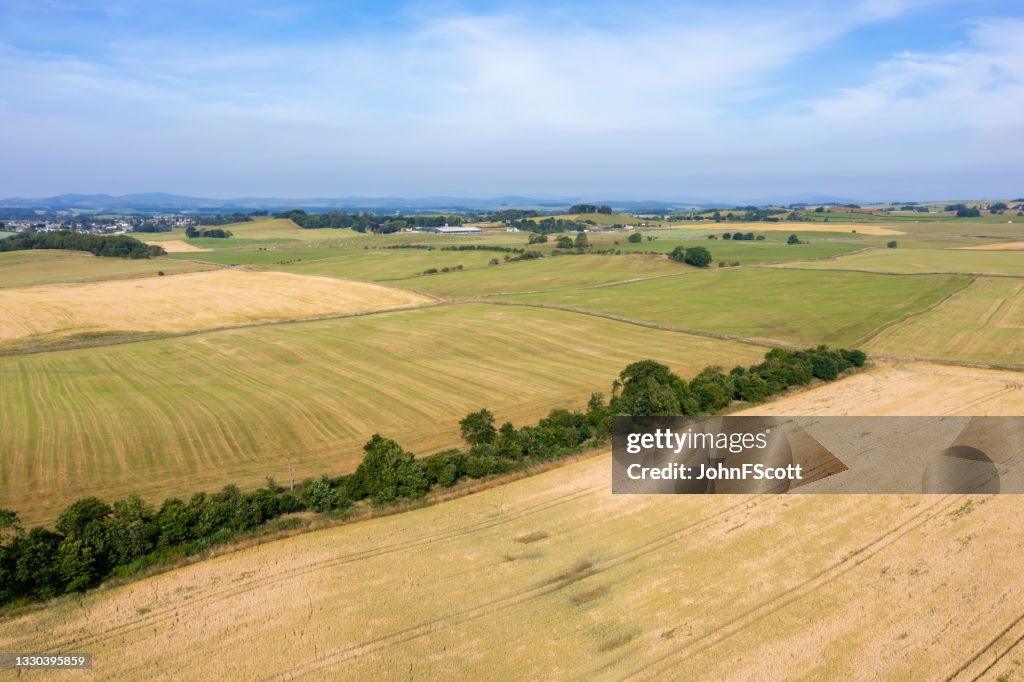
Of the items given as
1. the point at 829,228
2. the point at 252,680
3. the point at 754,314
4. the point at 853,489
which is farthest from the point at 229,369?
the point at 829,228

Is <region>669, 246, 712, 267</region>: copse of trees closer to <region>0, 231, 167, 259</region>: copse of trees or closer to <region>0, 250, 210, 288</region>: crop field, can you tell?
<region>0, 250, 210, 288</region>: crop field

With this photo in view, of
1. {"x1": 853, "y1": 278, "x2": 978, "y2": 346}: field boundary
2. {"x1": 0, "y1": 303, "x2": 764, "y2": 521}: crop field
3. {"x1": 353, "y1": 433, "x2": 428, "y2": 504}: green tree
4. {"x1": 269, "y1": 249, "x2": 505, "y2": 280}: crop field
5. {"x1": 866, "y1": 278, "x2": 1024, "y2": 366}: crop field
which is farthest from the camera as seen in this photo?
{"x1": 269, "y1": 249, "x2": 505, "y2": 280}: crop field

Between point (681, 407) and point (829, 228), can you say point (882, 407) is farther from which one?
point (829, 228)

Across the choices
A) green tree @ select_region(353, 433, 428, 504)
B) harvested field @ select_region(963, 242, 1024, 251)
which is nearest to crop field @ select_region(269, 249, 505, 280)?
green tree @ select_region(353, 433, 428, 504)

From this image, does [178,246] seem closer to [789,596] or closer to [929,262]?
[929,262]

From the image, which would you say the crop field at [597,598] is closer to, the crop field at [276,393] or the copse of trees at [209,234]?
the crop field at [276,393]

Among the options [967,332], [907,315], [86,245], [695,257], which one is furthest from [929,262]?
[86,245]
